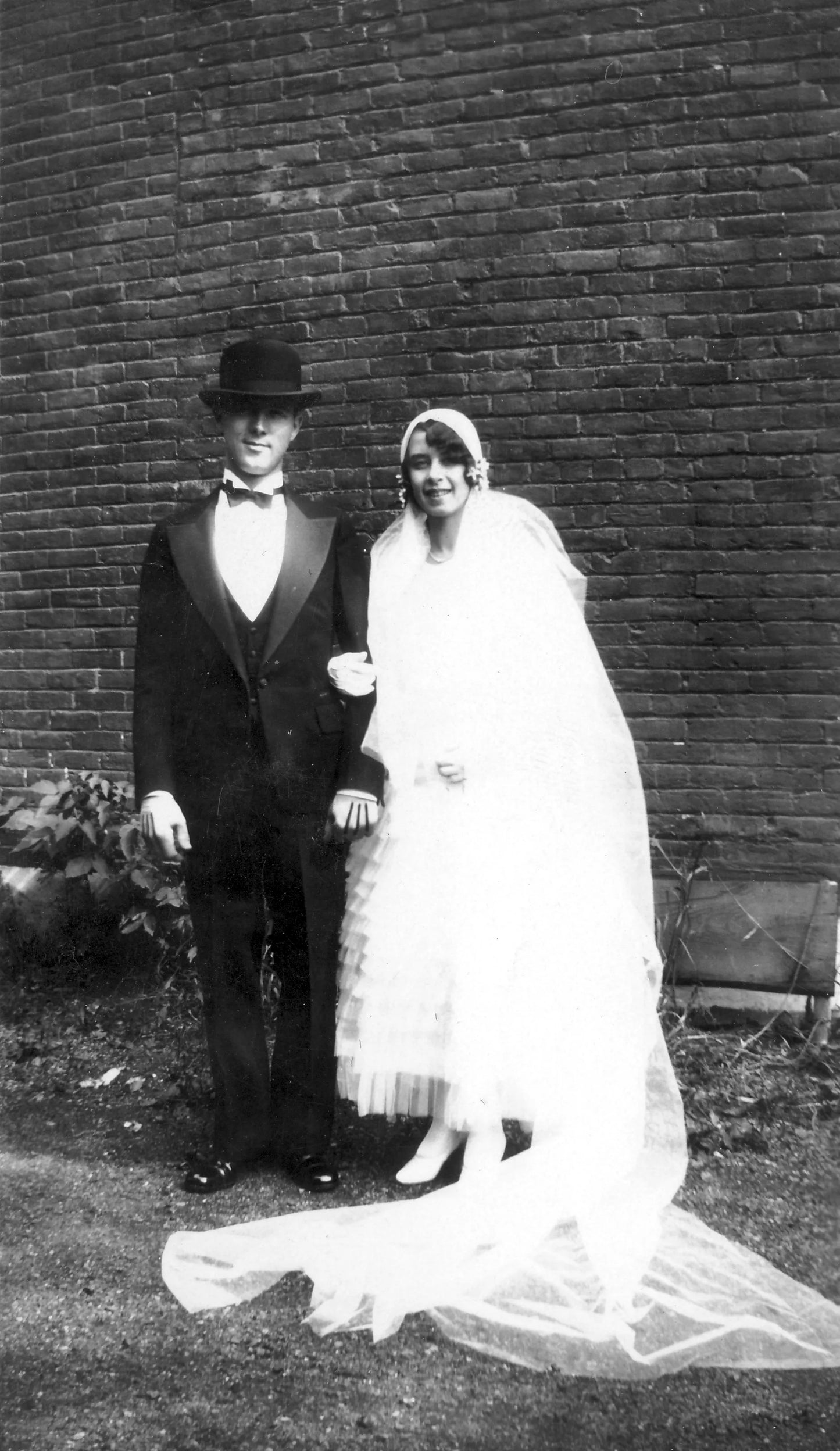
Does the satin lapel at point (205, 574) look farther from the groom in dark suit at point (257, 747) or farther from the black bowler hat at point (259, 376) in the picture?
the black bowler hat at point (259, 376)

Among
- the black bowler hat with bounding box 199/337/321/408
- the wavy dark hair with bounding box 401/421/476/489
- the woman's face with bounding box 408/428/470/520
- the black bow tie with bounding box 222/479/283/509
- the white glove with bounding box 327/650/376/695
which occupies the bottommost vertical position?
the white glove with bounding box 327/650/376/695

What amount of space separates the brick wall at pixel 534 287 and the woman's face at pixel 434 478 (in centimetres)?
142

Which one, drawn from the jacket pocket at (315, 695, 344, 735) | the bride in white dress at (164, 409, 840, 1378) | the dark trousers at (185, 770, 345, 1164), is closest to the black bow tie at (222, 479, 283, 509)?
the bride in white dress at (164, 409, 840, 1378)

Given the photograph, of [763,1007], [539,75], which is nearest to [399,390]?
[539,75]

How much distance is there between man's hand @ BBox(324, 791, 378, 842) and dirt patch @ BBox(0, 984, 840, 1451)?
1000mm

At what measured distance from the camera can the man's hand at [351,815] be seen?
10.1ft

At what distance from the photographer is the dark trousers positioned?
3.14 metres

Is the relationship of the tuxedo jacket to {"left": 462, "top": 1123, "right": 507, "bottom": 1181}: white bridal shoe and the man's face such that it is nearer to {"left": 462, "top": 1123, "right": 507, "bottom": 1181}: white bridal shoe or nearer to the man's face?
the man's face

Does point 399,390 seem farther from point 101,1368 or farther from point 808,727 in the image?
point 101,1368

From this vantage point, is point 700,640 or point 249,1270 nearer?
point 249,1270

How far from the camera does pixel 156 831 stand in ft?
10.1

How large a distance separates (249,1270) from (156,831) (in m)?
1.11

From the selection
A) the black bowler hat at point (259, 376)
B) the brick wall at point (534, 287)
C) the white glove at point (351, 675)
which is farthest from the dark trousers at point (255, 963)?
the brick wall at point (534, 287)

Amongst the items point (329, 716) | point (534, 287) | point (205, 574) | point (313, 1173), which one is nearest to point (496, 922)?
point (329, 716)
